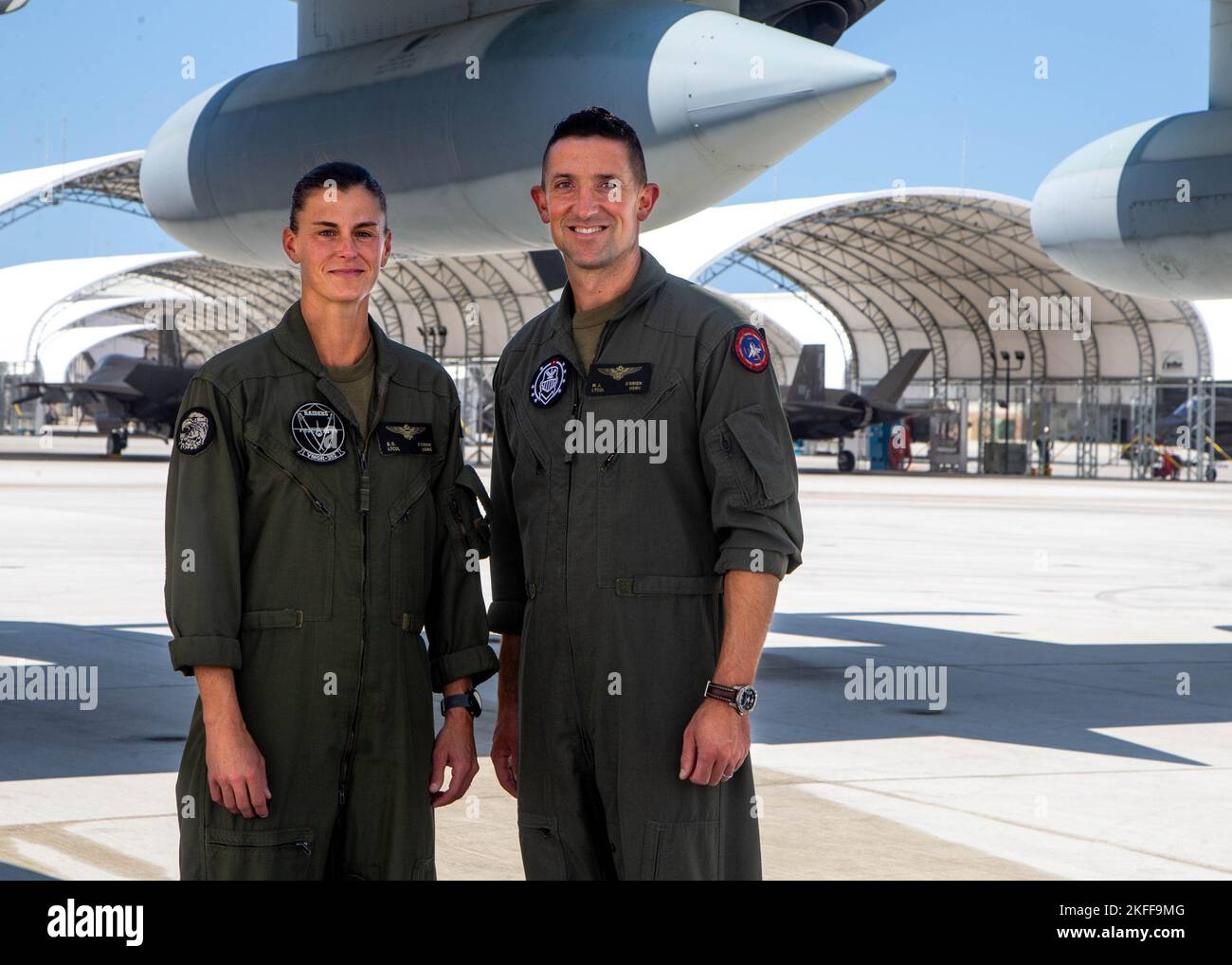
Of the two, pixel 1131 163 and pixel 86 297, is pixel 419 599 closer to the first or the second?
pixel 1131 163

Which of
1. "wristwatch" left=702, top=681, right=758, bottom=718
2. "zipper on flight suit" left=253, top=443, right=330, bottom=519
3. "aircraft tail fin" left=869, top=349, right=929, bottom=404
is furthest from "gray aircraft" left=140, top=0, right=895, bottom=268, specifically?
"aircraft tail fin" left=869, top=349, right=929, bottom=404

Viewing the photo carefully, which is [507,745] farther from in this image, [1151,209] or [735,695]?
[1151,209]

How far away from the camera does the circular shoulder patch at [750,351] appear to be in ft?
10.7

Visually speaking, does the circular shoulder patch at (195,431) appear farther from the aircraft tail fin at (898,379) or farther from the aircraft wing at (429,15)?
the aircraft tail fin at (898,379)

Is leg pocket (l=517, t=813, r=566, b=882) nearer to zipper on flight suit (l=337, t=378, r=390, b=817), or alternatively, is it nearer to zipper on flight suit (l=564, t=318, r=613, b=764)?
zipper on flight suit (l=564, t=318, r=613, b=764)

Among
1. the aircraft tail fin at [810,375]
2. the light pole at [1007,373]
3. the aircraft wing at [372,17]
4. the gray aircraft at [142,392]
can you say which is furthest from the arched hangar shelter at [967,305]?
the aircraft wing at [372,17]

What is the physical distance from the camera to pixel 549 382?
133 inches

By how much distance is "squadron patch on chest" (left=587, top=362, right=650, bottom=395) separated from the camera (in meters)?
3.29

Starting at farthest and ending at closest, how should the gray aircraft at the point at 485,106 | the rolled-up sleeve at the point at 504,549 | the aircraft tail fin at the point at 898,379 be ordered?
the aircraft tail fin at the point at 898,379 → the gray aircraft at the point at 485,106 → the rolled-up sleeve at the point at 504,549

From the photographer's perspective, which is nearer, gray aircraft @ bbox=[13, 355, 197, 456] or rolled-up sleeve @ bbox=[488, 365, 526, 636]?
rolled-up sleeve @ bbox=[488, 365, 526, 636]

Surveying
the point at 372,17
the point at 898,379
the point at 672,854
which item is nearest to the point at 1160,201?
the point at 372,17

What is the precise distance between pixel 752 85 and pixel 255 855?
17.7ft
